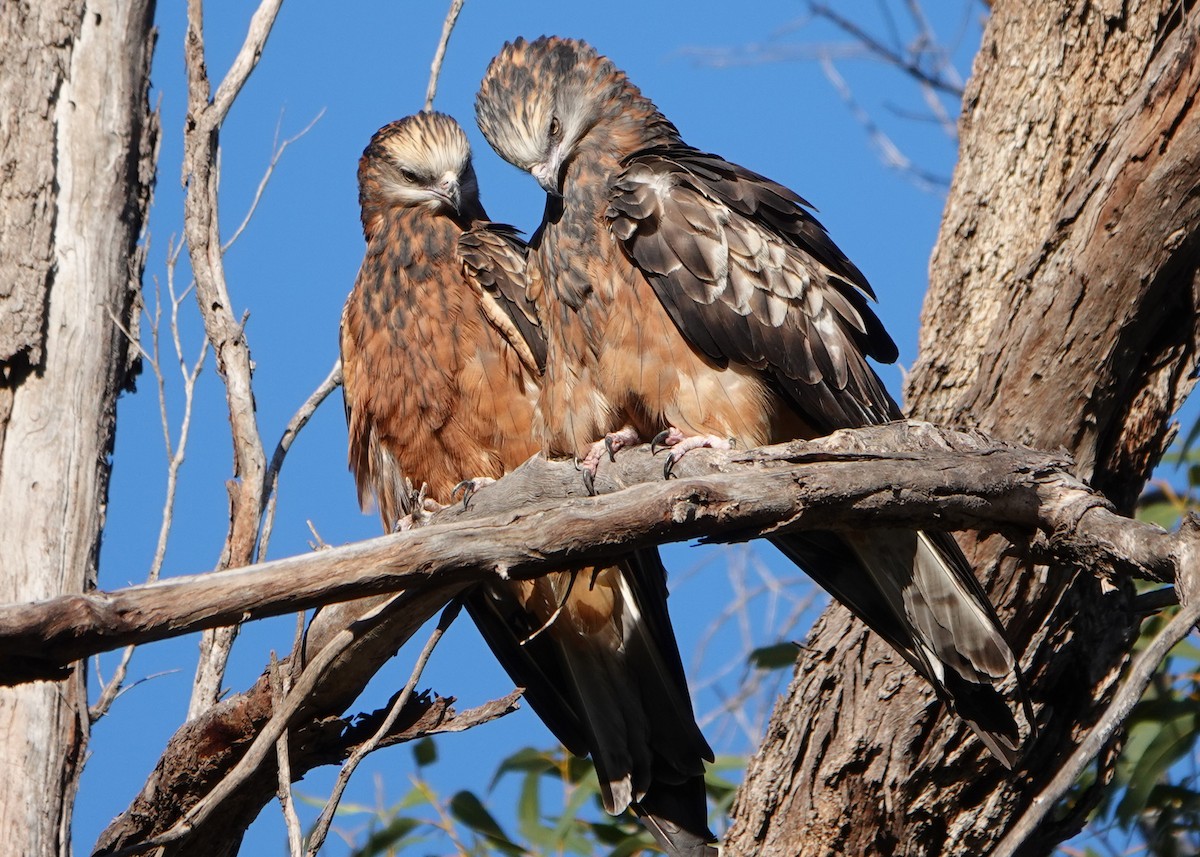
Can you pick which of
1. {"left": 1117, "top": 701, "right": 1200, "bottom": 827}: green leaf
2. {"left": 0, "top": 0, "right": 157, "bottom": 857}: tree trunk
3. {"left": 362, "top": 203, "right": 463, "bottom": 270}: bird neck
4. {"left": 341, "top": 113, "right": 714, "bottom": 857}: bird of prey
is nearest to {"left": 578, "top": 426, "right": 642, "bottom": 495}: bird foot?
{"left": 341, "top": 113, "right": 714, "bottom": 857}: bird of prey

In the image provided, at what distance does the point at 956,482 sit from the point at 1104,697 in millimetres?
1764

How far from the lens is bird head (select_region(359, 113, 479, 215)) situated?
211 inches

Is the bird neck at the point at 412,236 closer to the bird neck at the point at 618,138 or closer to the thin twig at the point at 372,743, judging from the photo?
the bird neck at the point at 618,138

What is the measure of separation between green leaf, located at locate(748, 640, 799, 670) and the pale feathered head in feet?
7.57

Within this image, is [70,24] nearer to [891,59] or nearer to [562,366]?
[562,366]

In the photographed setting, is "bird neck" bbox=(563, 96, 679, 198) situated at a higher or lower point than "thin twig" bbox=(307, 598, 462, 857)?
higher

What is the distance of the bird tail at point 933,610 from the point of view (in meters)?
3.78

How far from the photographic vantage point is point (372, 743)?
322 cm

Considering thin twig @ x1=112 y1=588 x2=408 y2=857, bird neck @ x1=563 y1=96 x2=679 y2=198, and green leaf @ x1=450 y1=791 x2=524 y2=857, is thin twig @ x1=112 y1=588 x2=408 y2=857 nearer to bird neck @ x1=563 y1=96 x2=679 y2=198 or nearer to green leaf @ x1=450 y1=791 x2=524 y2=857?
bird neck @ x1=563 y1=96 x2=679 y2=198

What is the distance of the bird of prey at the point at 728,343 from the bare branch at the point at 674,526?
60cm

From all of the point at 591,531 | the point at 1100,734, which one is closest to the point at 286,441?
the point at 591,531

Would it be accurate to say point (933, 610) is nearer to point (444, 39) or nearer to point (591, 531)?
point (591, 531)

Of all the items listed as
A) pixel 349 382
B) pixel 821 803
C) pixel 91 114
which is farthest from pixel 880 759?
pixel 91 114

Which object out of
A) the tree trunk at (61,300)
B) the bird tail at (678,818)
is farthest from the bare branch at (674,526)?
the tree trunk at (61,300)
